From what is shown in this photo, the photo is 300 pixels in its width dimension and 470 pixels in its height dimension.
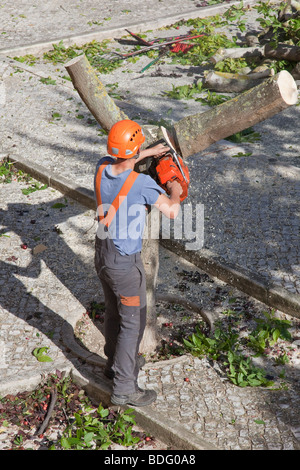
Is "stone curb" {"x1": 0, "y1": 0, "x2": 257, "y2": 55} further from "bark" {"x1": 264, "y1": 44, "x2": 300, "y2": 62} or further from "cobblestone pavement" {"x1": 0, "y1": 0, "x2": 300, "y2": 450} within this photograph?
"bark" {"x1": 264, "y1": 44, "x2": 300, "y2": 62}

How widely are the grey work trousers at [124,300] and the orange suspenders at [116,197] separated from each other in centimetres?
16

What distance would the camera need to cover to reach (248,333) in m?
5.12

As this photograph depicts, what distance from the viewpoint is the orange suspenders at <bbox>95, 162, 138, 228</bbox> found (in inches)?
154

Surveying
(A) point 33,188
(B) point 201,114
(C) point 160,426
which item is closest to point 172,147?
(B) point 201,114

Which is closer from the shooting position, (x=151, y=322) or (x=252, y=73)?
(x=151, y=322)

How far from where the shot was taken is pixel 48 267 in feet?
→ 20.1

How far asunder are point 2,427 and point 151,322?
1.53 m

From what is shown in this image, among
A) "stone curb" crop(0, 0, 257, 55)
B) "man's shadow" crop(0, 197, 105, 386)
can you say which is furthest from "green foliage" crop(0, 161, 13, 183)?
"stone curb" crop(0, 0, 257, 55)

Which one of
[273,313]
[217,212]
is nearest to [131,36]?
[217,212]

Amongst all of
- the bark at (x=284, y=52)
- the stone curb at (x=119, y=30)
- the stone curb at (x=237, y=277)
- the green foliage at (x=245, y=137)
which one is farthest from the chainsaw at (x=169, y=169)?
the stone curb at (x=119, y=30)

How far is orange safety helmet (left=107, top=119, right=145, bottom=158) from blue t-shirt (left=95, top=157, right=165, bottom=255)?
0.14 meters
